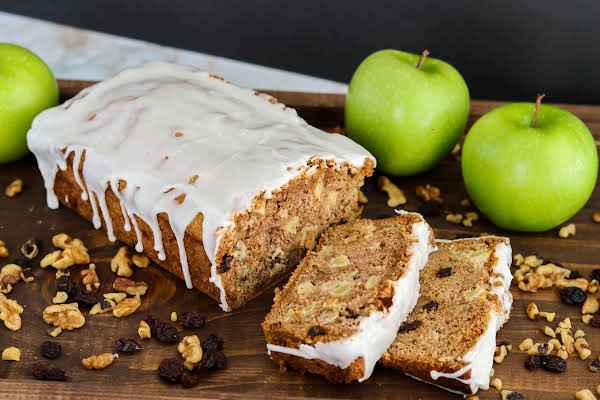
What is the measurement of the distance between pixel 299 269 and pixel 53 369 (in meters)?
1.13

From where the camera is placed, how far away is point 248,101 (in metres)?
3.73

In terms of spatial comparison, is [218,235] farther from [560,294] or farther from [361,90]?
[560,294]

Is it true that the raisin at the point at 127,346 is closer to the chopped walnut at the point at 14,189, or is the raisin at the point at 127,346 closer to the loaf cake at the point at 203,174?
the loaf cake at the point at 203,174

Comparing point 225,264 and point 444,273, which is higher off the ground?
point 444,273

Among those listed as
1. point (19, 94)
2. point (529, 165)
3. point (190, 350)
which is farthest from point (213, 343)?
point (19, 94)

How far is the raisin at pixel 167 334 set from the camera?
10.2 feet

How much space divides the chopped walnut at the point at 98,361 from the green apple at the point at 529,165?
1986mm

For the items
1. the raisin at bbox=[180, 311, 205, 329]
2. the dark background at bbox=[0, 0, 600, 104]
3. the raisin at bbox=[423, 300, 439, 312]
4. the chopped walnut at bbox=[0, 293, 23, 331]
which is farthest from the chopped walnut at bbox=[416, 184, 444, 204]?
the chopped walnut at bbox=[0, 293, 23, 331]

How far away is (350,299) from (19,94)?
222cm

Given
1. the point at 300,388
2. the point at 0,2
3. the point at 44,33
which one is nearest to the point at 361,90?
the point at 300,388

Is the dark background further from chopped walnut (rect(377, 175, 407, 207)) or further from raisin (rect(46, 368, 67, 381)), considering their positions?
raisin (rect(46, 368, 67, 381))

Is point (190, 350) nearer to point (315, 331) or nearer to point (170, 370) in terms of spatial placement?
point (170, 370)

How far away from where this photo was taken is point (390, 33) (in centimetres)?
558

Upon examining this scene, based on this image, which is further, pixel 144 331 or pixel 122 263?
pixel 122 263
